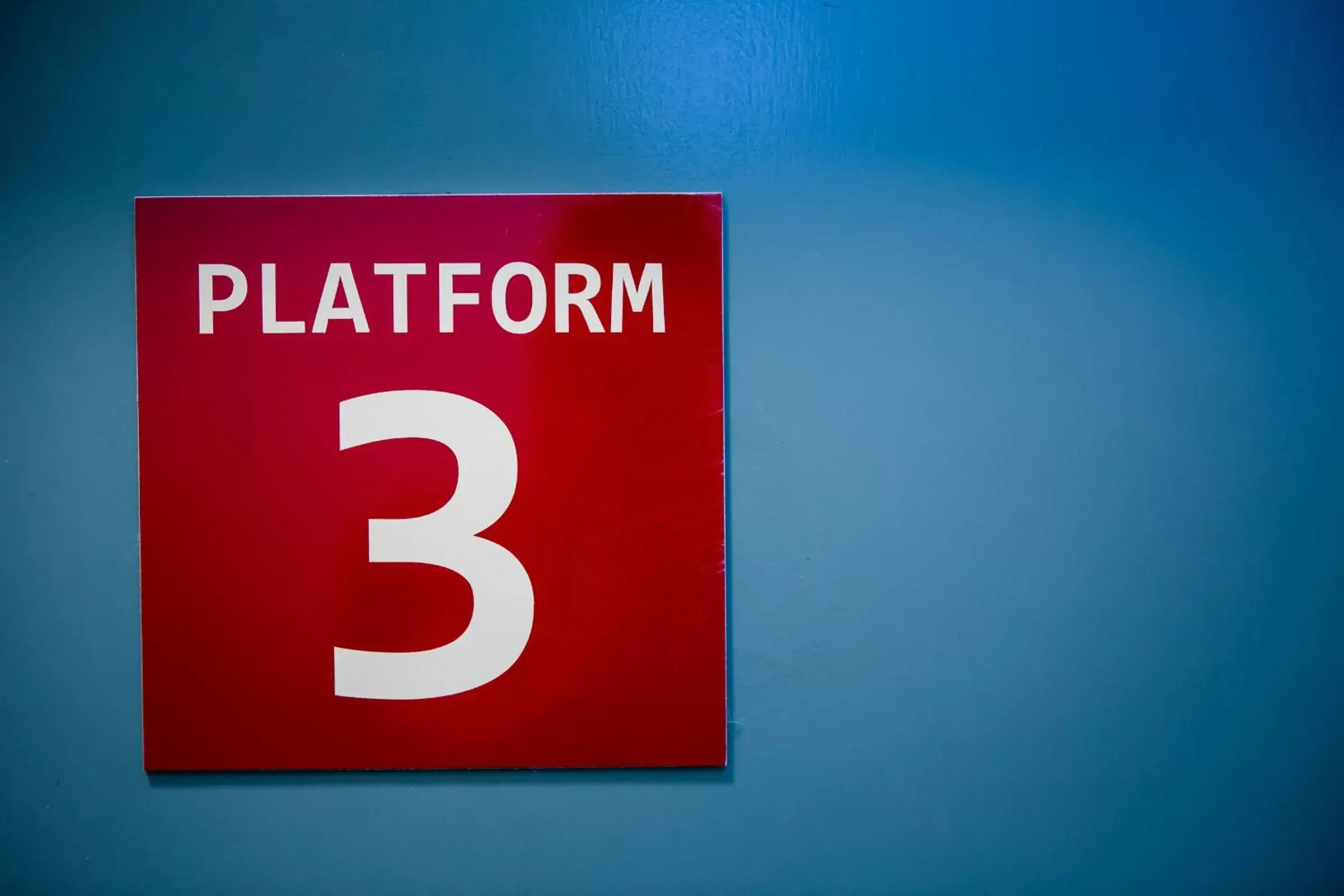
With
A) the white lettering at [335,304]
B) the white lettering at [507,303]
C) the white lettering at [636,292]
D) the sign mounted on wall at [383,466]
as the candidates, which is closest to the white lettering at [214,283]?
the sign mounted on wall at [383,466]

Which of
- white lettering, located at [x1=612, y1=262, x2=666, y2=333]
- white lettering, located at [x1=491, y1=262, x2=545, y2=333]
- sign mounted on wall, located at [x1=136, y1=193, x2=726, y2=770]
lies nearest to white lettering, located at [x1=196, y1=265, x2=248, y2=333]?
sign mounted on wall, located at [x1=136, y1=193, x2=726, y2=770]

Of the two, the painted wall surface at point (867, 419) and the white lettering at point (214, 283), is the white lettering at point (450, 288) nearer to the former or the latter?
the painted wall surface at point (867, 419)

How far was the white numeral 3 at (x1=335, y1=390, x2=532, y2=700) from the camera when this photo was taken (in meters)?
1.28

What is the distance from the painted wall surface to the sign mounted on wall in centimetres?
8

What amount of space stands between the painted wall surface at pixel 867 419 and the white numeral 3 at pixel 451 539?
0.19m

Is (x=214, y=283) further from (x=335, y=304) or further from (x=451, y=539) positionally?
(x=451, y=539)

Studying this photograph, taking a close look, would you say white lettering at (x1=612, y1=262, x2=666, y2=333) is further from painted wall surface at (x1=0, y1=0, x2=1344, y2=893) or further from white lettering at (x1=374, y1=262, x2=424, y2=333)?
white lettering at (x1=374, y1=262, x2=424, y2=333)

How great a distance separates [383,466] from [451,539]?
169mm

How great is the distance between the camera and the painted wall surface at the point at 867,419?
1.30 meters

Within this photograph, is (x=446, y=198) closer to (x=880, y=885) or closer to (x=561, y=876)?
(x=561, y=876)

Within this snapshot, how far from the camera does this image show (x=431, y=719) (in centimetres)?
128

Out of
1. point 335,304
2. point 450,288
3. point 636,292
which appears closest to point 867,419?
point 636,292

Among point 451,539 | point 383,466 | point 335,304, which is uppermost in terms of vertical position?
point 335,304

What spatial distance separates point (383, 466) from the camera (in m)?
1.28
